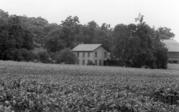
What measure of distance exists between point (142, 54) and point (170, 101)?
50.5m

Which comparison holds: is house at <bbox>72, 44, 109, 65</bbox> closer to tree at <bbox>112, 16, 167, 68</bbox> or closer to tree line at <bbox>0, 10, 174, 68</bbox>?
tree line at <bbox>0, 10, 174, 68</bbox>

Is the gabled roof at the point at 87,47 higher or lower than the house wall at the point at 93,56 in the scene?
higher

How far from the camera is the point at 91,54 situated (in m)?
81.4

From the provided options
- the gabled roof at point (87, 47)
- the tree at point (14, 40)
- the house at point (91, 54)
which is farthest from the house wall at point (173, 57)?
the tree at point (14, 40)

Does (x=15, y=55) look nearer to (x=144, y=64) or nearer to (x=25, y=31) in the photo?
(x=25, y=31)

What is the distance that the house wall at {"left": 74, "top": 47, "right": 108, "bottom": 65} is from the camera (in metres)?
80.9

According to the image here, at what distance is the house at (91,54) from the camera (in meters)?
80.7

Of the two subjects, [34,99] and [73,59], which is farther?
[73,59]

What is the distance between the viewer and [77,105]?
10.2 meters

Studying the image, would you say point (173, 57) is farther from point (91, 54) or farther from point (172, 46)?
point (91, 54)

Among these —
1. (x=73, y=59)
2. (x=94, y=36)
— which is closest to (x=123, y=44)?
(x=73, y=59)

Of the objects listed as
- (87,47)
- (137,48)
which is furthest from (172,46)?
(137,48)

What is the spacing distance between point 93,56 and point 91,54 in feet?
2.63

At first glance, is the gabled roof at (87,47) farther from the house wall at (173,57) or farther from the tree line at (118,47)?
the house wall at (173,57)
